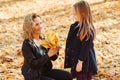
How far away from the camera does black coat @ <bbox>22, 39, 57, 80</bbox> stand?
4238 millimetres

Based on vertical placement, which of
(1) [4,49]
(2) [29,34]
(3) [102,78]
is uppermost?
(2) [29,34]

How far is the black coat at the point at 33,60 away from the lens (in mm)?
4238

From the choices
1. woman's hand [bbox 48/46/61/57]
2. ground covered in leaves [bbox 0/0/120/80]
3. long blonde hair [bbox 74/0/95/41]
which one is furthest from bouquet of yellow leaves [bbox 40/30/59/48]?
ground covered in leaves [bbox 0/0/120/80]

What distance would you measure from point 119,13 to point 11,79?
5.86 meters

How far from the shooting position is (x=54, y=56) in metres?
4.55

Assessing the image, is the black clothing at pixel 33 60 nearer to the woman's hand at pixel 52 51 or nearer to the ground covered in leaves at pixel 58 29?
the woman's hand at pixel 52 51

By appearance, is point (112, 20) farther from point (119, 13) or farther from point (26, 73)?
point (26, 73)

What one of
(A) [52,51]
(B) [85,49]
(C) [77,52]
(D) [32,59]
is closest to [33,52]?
(D) [32,59]

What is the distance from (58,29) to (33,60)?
533 cm

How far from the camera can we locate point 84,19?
165 inches

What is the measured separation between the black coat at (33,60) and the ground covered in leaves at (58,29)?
1744 millimetres

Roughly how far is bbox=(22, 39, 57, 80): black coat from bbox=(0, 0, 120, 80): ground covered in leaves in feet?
5.72

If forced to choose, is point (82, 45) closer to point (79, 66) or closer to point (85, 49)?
point (85, 49)


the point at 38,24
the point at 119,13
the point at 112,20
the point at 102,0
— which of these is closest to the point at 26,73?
the point at 38,24
